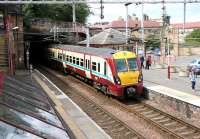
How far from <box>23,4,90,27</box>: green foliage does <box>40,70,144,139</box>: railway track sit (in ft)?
108

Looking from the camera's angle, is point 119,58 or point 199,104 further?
point 119,58

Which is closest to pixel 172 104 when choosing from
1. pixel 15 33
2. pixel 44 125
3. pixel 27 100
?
pixel 27 100

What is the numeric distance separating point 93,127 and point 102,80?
7.80 m

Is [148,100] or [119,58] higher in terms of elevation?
[119,58]

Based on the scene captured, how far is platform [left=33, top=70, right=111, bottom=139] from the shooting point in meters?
16.8

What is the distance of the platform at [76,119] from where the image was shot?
16788 mm

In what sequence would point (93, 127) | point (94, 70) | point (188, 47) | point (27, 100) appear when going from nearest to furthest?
point (27, 100), point (93, 127), point (94, 70), point (188, 47)

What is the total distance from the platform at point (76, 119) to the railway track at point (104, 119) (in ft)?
1.97

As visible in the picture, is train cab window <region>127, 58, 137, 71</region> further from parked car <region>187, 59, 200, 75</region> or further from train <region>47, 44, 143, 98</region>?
parked car <region>187, 59, 200, 75</region>

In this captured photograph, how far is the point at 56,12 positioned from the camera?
7425cm

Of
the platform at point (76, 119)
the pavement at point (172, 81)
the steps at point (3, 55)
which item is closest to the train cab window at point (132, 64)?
the pavement at point (172, 81)

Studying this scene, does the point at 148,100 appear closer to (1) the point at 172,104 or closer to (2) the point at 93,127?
(1) the point at 172,104

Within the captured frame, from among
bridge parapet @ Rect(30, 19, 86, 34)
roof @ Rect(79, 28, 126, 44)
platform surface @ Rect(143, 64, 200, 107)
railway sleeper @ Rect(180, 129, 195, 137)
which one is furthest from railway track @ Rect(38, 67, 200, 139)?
bridge parapet @ Rect(30, 19, 86, 34)

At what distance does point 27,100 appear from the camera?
12242 mm
